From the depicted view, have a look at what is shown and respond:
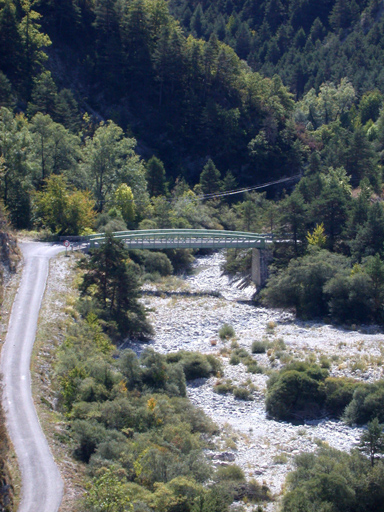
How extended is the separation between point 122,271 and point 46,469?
22.0 meters

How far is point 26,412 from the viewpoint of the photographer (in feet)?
77.3

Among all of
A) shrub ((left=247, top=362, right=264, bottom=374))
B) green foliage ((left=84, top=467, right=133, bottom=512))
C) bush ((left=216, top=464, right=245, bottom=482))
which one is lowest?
bush ((left=216, top=464, right=245, bottom=482))

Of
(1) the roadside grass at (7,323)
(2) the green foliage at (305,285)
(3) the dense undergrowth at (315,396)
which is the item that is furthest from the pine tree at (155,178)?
(3) the dense undergrowth at (315,396)

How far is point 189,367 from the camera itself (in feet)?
118

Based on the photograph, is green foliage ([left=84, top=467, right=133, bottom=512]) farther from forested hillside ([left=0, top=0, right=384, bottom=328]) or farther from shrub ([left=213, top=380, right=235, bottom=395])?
forested hillside ([left=0, top=0, right=384, bottom=328])

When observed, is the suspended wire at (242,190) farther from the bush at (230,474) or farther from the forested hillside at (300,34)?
the bush at (230,474)

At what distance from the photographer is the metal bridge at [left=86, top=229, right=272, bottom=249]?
56.1 meters

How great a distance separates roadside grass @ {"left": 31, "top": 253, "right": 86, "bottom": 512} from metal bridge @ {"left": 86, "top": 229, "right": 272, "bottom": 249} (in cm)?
833

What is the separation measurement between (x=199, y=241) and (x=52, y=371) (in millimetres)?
31596

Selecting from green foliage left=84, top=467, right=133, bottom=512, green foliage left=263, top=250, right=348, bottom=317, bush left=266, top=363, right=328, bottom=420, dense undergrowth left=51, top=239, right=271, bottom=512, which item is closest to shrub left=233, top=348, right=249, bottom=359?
dense undergrowth left=51, top=239, right=271, bottom=512

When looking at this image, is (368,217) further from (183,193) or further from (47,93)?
(47,93)

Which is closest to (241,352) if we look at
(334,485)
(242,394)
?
(242,394)

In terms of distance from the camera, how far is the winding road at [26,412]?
61.2 ft

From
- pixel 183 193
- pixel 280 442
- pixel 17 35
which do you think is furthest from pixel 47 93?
pixel 280 442
